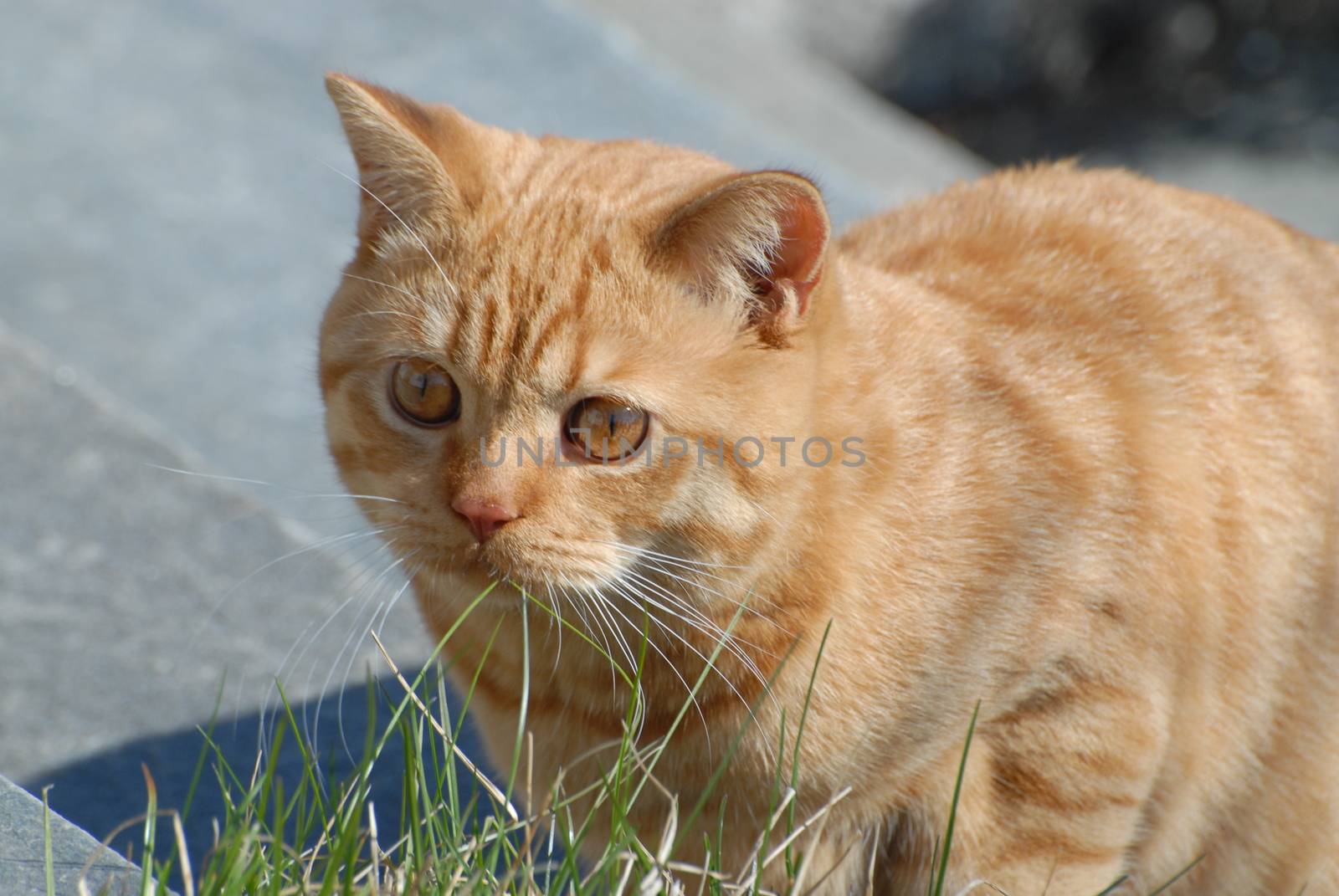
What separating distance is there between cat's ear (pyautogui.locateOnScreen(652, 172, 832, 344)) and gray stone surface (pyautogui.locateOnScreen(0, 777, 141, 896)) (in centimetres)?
98

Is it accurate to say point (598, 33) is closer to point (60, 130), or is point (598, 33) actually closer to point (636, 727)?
point (60, 130)

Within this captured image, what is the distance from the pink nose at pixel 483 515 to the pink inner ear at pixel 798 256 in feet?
1.37

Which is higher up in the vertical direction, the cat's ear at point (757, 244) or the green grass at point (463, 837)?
the cat's ear at point (757, 244)

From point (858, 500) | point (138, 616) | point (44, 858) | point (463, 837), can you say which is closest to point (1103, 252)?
point (858, 500)

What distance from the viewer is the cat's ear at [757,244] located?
156 centimetres

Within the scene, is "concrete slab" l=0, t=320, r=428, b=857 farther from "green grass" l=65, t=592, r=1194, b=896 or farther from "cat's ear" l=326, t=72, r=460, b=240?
"cat's ear" l=326, t=72, r=460, b=240

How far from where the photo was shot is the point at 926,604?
5.78 feet

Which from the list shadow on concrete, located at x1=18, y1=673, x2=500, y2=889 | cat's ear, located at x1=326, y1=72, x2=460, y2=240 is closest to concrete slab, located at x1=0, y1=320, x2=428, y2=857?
shadow on concrete, located at x1=18, y1=673, x2=500, y2=889

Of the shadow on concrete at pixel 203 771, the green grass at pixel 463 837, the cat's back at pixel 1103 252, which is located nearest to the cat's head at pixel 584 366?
the green grass at pixel 463 837

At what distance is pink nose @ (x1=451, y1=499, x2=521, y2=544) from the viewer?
5.20ft

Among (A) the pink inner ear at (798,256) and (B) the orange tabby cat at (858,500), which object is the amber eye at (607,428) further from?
(A) the pink inner ear at (798,256)

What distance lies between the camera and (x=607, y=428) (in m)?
1.63

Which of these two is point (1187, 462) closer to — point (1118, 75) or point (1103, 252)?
point (1103, 252)

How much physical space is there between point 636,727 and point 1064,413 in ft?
2.40
